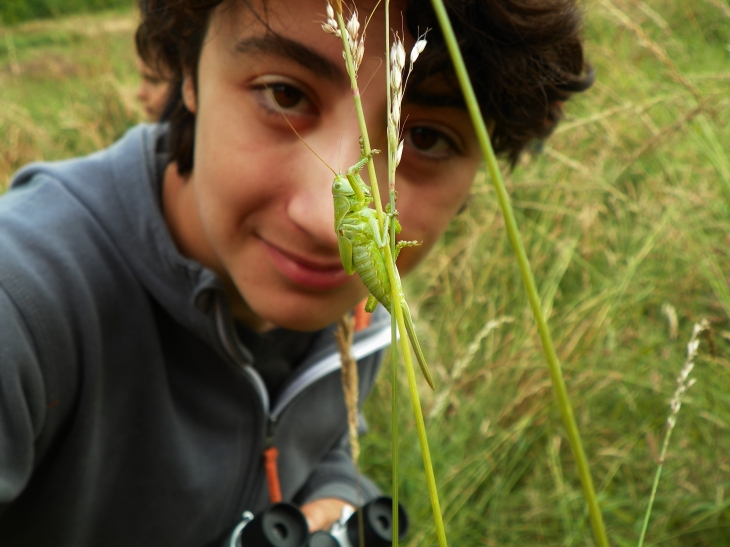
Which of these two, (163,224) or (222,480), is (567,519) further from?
(163,224)

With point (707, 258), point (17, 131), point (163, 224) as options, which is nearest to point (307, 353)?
point (163, 224)

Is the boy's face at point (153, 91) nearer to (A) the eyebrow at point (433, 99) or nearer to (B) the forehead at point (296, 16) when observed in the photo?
(B) the forehead at point (296, 16)

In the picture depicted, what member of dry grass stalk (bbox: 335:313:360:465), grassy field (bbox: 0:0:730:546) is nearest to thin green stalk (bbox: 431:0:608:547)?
dry grass stalk (bbox: 335:313:360:465)

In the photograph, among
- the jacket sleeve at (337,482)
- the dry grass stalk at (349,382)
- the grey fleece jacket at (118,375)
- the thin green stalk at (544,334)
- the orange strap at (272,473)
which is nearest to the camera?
the thin green stalk at (544,334)

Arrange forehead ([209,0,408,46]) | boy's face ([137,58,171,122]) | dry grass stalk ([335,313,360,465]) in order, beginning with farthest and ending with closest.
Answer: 1. boy's face ([137,58,171,122])
2. forehead ([209,0,408,46])
3. dry grass stalk ([335,313,360,465])

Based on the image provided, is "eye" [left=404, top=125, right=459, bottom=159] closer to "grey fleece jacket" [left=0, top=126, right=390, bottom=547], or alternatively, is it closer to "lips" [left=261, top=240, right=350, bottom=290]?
"lips" [left=261, top=240, right=350, bottom=290]

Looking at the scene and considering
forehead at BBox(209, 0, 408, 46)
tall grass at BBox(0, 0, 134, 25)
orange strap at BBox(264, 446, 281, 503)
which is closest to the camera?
forehead at BBox(209, 0, 408, 46)

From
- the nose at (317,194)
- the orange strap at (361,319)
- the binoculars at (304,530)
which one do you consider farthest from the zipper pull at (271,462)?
the nose at (317,194)
